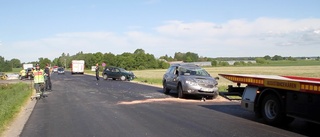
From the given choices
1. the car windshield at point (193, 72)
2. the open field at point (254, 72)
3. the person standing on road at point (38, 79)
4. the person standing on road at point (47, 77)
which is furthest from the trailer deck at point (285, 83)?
the open field at point (254, 72)

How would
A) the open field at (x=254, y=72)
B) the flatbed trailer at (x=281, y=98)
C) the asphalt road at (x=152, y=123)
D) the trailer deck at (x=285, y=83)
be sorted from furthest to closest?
1. the open field at (x=254, y=72)
2. the asphalt road at (x=152, y=123)
3. the flatbed trailer at (x=281, y=98)
4. the trailer deck at (x=285, y=83)

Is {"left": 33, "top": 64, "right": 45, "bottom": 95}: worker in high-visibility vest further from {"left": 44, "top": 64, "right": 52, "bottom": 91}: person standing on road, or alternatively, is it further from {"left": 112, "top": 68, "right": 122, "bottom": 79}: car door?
{"left": 112, "top": 68, "right": 122, "bottom": 79}: car door

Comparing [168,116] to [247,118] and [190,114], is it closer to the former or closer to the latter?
[190,114]

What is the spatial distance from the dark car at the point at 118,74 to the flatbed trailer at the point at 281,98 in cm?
2937

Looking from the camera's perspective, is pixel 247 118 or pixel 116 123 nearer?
pixel 116 123

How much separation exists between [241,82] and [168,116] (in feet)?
8.23

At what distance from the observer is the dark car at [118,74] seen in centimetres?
3991

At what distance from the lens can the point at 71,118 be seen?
10.6 m

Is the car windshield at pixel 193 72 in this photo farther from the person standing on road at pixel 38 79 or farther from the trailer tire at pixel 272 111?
the trailer tire at pixel 272 111

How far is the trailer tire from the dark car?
101ft

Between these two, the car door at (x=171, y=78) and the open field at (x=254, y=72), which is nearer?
the car door at (x=171, y=78)

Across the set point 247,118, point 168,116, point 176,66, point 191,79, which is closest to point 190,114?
point 168,116

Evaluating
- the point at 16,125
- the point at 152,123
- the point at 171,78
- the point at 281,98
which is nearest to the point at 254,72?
the point at 171,78

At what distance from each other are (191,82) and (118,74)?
24616 millimetres
